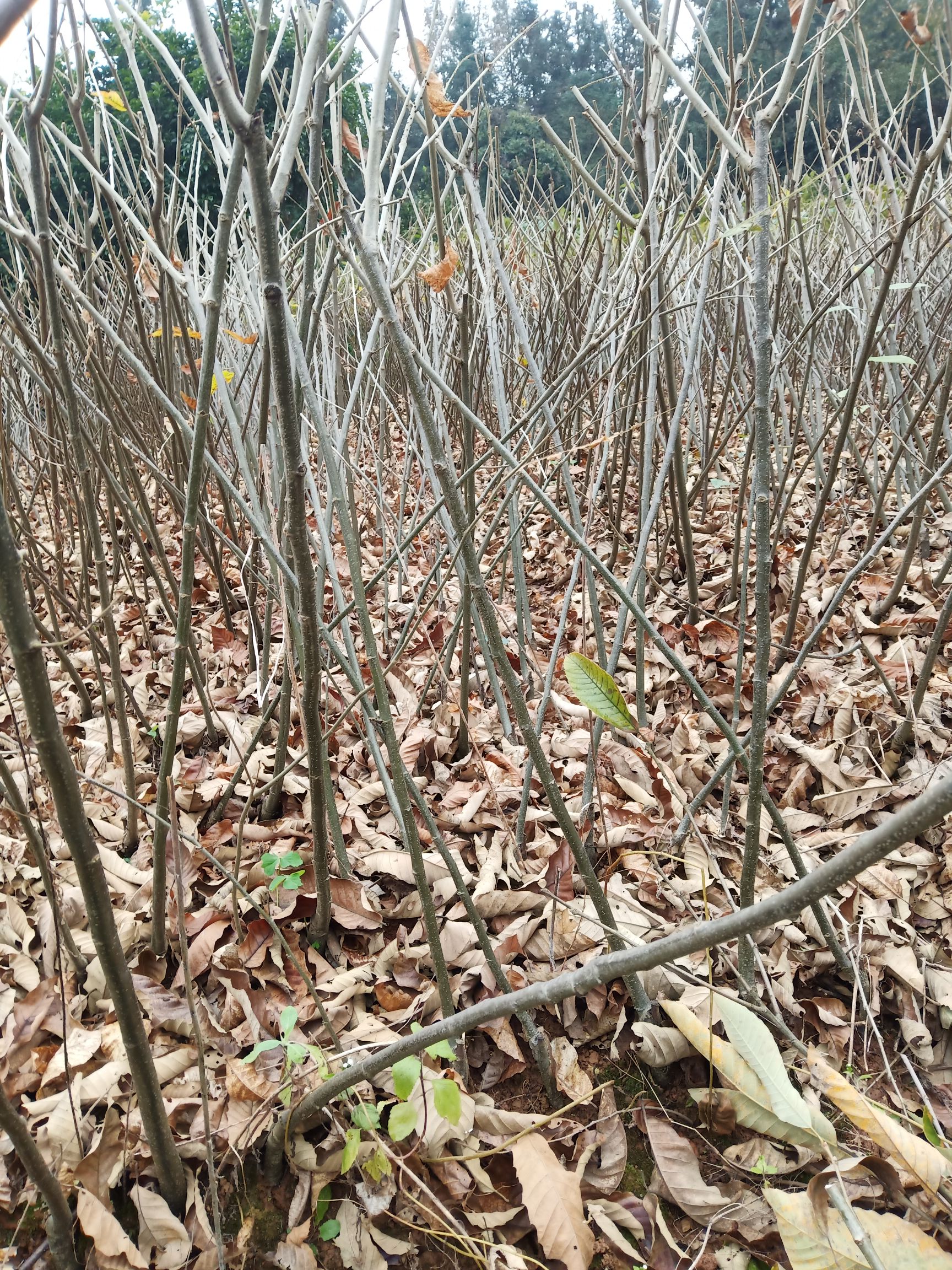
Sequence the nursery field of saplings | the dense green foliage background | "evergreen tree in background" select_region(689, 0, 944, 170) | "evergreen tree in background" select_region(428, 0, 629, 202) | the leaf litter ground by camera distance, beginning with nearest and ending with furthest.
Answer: the nursery field of saplings, the leaf litter ground, "evergreen tree in background" select_region(689, 0, 944, 170), the dense green foliage background, "evergreen tree in background" select_region(428, 0, 629, 202)

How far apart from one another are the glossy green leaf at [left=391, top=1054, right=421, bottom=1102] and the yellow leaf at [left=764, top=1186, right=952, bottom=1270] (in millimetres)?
448

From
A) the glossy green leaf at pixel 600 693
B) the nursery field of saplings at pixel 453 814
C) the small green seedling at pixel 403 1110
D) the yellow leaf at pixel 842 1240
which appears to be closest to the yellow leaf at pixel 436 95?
the nursery field of saplings at pixel 453 814

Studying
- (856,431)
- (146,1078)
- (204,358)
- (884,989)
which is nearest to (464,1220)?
(146,1078)

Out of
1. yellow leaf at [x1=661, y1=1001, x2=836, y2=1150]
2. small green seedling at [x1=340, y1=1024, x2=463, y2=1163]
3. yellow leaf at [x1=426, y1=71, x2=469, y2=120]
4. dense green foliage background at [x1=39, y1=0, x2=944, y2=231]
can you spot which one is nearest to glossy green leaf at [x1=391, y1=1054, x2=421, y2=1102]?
small green seedling at [x1=340, y1=1024, x2=463, y2=1163]

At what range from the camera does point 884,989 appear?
1320 millimetres

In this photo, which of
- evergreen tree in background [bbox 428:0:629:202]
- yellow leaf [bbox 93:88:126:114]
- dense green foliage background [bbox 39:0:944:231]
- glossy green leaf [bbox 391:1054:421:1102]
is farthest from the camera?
evergreen tree in background [bbox 428:0:629:202]

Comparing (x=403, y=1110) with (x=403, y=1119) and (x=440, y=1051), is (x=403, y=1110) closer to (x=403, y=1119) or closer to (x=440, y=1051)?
(x=403, y=1119)

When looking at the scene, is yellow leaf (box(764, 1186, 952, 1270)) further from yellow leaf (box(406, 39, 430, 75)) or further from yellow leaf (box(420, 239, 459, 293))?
yellow leaf (box(406, 39, 430, 75))

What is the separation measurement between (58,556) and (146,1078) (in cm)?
150

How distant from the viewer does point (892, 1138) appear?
3.11 ft

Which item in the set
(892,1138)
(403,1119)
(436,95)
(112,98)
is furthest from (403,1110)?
(112,98)

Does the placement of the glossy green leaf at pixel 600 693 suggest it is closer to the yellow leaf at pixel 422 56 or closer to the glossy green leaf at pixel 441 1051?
the glossy green leaf at pixel 441 1051

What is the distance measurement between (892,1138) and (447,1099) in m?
0.58

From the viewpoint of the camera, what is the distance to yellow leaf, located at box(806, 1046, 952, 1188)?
3.09 ft
